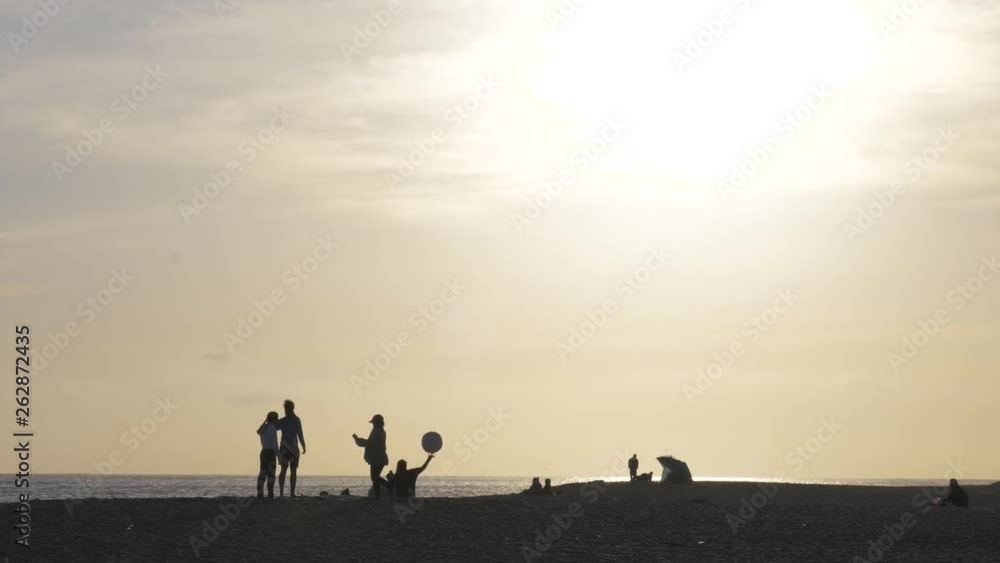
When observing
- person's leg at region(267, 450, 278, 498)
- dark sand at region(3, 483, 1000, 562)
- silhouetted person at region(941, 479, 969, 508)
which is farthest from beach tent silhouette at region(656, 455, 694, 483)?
person's leg at region(267, 450, 278, 498)

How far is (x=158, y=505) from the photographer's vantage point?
2720cm

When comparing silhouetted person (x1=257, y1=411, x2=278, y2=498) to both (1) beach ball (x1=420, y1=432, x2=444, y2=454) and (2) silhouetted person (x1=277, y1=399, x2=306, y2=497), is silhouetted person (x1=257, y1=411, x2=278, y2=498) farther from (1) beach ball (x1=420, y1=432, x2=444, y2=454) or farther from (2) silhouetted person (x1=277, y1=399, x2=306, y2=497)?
(1) beach ball (x1=420, y1=432, x2=444, y2=454)

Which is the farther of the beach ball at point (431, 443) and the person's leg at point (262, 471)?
the beach ball at point (431, 443)

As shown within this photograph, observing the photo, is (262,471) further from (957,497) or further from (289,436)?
(957,497)

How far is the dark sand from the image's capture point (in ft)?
69.9

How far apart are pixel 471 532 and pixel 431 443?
7396 millimetres

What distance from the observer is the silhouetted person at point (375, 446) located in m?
31.1

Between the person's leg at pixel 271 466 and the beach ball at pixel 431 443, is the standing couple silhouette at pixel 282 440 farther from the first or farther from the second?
the beach ball at pixel 431 443

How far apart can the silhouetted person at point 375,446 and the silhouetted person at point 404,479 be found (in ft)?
2.56

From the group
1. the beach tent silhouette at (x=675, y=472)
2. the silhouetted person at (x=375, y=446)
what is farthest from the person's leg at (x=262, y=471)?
the beach tent silhouette at (x=675, y=472)

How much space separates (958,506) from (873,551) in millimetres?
16474

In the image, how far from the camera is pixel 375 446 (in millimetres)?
31141

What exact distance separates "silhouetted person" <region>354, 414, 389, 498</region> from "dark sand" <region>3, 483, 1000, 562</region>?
3.69ft

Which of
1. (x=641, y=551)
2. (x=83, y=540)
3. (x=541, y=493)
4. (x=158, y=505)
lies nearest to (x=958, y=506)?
(x=541, y=493)
